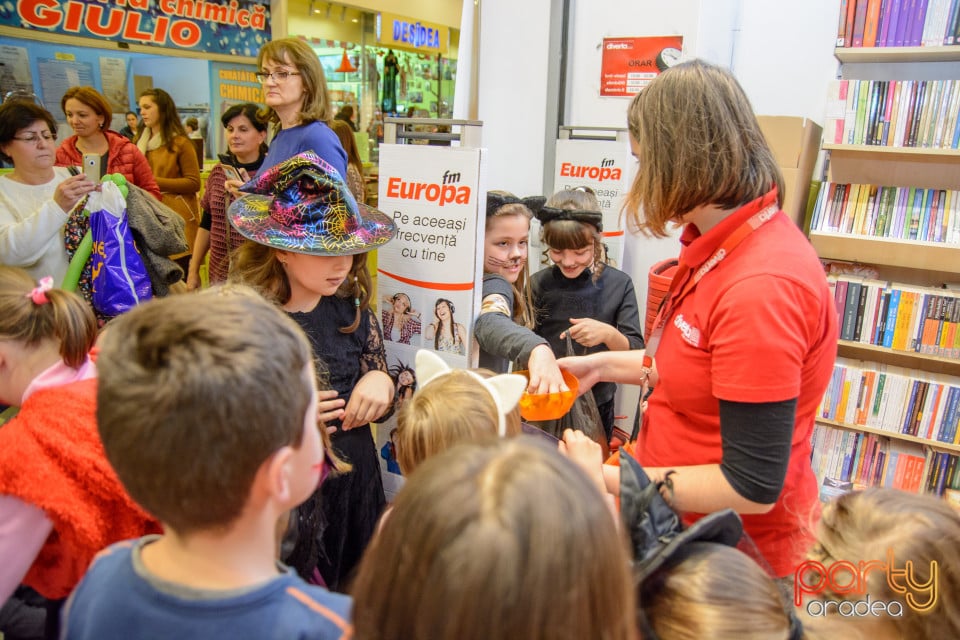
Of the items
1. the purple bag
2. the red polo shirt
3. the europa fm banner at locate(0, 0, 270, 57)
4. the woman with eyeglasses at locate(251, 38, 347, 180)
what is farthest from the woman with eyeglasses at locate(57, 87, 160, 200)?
the red polo shirt

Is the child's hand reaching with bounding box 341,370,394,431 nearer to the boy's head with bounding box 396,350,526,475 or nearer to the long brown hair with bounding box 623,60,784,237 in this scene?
the boy's head with bounding box 396,350,526,475

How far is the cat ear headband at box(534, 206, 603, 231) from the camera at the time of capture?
2.71 metres

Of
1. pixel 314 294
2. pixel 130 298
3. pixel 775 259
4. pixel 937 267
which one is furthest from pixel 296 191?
pixel 937 267

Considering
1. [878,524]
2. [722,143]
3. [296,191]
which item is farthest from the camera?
[296,191]

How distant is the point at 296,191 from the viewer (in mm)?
1897

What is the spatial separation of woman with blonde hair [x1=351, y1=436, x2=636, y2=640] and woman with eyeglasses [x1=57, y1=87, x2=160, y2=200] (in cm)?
372

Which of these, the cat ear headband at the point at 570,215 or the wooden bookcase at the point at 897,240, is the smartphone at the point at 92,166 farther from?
the wooden bookcase at the point at 897,240

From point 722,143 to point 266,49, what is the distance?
2.22m

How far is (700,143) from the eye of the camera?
1.19 metres

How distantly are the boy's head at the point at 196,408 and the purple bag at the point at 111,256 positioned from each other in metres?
2.01

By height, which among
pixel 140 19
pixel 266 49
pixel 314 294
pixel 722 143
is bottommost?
pixel 314 294

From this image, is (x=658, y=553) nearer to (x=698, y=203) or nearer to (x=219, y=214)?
(x=698, y=203)

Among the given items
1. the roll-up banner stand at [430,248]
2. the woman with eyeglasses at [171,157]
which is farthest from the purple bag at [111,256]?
the woman with eyeglasses at [171,157]

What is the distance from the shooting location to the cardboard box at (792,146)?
2.96 meters
